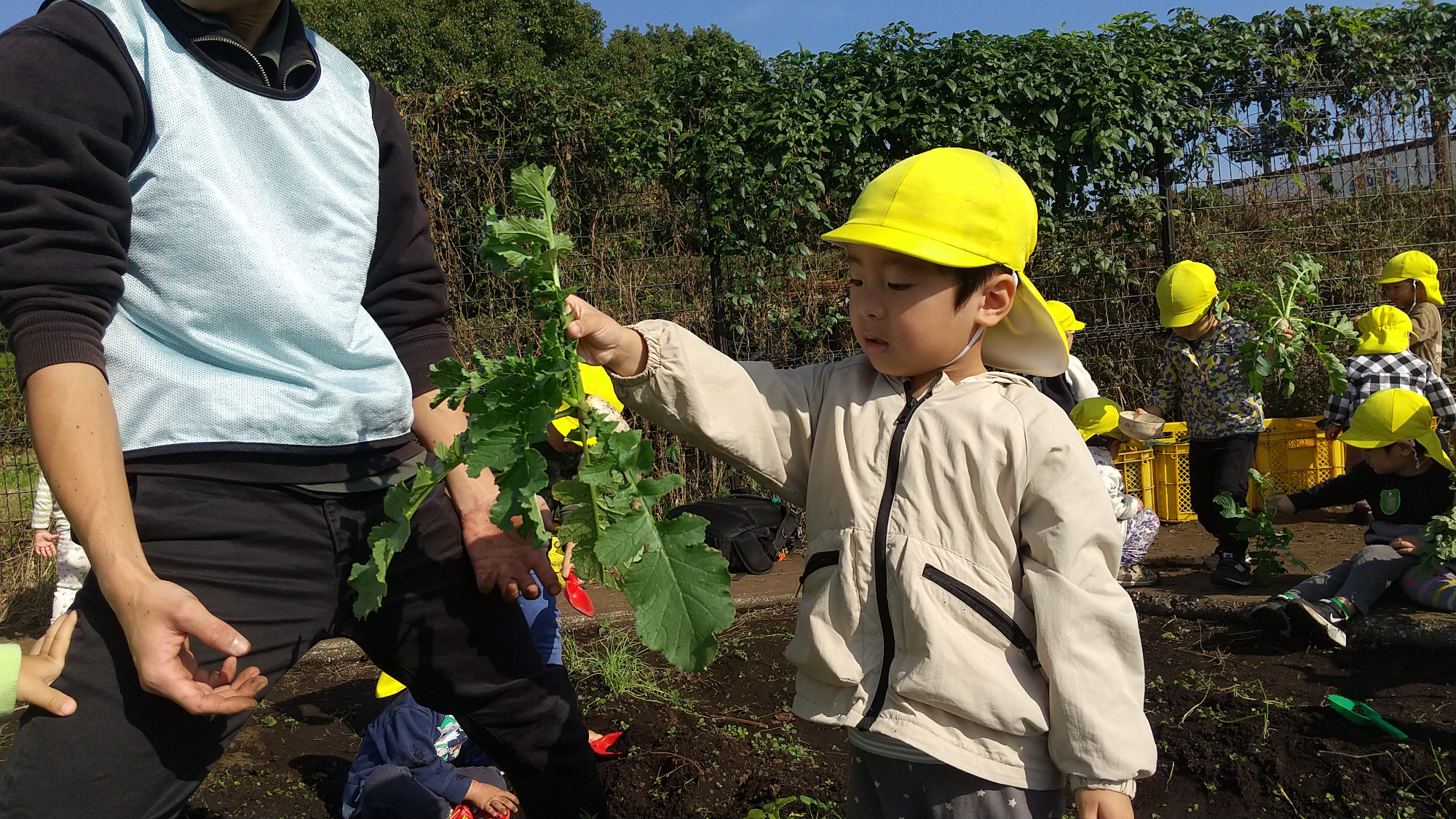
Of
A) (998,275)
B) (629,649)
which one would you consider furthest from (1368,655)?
(998,275)

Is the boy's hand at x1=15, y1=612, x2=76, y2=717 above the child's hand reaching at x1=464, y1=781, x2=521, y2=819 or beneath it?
above

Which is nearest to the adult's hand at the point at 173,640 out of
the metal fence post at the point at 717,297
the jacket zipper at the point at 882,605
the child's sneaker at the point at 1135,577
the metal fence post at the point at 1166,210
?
the jacket zipper at the point at 882,605

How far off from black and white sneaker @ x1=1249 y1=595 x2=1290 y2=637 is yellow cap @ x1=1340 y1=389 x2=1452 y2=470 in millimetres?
885

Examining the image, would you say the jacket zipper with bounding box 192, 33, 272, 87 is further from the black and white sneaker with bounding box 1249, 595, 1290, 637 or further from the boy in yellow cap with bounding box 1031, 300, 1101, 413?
A: the black and white sneaker with bounding box 1249, 595, 1290, 637

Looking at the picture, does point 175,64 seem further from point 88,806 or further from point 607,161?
point 607,161

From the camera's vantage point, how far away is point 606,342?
168 centimetres

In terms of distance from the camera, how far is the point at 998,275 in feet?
6.05

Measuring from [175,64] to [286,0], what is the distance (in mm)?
311

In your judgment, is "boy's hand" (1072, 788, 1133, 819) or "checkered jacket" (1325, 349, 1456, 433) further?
"checkered jacket" (1325, 349, 1456, 433)

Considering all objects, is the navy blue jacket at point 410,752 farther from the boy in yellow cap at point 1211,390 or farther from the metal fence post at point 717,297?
the metal fence post at point 717,297

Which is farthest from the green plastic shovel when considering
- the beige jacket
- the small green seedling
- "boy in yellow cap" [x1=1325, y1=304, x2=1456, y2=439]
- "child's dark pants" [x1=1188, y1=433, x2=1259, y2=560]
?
"boy in yellow cap" [x1=1325, y1=304, x2=1456, y2=439]

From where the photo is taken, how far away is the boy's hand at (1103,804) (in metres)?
1.63

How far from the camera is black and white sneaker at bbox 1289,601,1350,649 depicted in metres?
4.00

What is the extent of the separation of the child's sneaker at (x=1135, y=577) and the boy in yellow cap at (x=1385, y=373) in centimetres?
131
